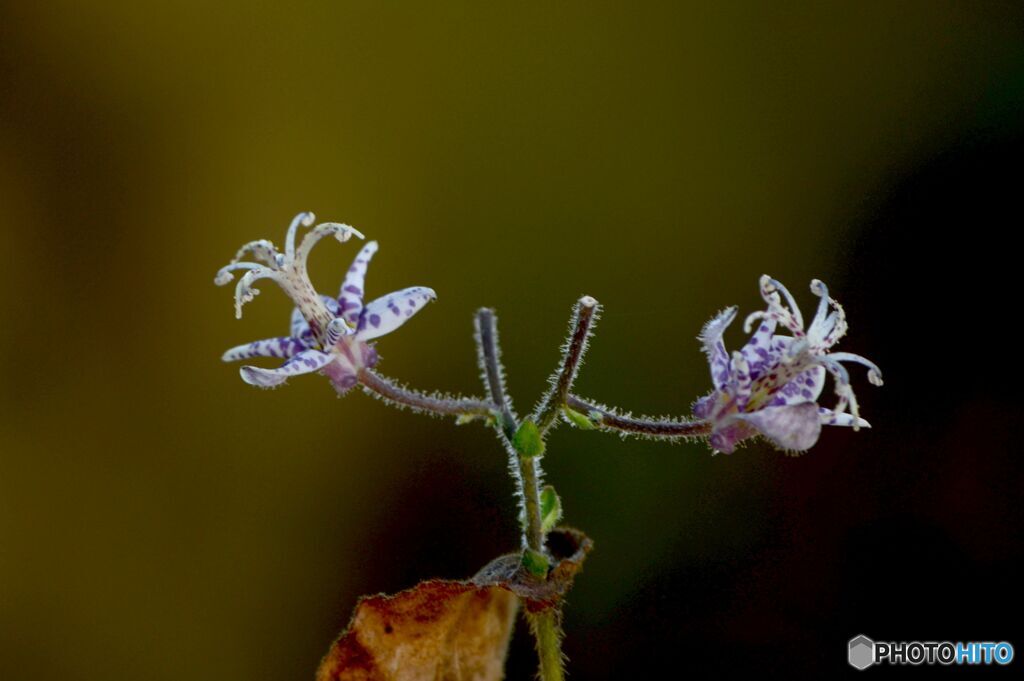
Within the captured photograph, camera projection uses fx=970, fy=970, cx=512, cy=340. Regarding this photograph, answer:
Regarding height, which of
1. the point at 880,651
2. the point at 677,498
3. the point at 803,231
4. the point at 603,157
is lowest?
the point at 880,651

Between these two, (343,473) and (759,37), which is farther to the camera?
(343,473)

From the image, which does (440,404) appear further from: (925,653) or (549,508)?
(925,653)

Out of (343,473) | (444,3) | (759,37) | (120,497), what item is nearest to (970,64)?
(759,37)

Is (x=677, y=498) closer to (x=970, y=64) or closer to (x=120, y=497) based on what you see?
(x=970, y=64)

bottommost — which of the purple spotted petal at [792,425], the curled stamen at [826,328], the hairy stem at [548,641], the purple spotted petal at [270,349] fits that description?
the hairy stem at [548,641]

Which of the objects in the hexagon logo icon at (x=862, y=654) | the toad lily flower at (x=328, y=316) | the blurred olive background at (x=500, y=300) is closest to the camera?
the toad lily flower at (x=328, y=316)

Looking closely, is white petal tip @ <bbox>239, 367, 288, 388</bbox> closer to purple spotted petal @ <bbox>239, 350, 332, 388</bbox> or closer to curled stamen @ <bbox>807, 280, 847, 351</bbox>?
purple spotted petal @ <bbox>239, 350, 332, 388</bbox>

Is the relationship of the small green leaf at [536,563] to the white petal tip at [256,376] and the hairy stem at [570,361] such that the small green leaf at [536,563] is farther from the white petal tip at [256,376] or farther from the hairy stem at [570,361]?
the white petal tip at [256,376]

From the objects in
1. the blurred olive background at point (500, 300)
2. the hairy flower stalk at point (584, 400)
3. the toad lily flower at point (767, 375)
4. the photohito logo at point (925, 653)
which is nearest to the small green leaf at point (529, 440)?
the hairy flower stalk at point (584, 400)
